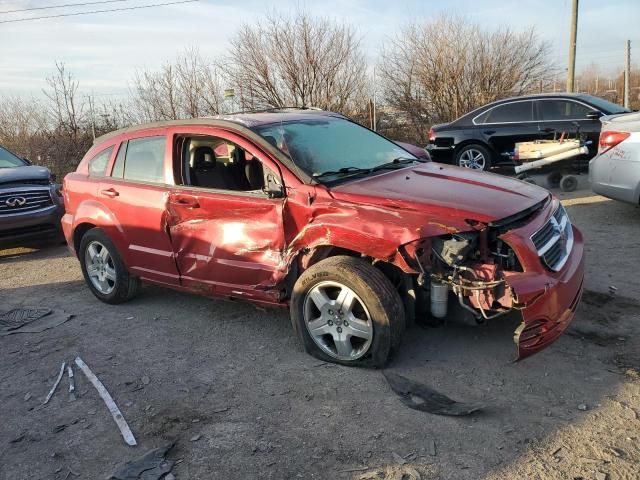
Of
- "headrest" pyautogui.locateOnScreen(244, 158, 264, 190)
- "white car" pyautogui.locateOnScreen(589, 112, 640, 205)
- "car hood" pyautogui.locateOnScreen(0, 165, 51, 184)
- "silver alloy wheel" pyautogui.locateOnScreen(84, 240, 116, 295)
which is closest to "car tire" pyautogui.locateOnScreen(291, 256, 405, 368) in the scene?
"headrest" pyautogui.locateOnScreen(244, 158, 264, 190)

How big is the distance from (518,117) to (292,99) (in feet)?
33.2

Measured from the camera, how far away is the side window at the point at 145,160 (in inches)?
193

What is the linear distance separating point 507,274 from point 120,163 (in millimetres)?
3833

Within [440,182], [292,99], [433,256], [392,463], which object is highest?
[292,99]

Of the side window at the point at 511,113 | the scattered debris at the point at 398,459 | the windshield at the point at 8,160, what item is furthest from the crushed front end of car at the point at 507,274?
the windshield at the point at 8,160

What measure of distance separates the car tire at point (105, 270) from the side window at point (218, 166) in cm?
128

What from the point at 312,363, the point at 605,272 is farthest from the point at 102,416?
the point at 605,272

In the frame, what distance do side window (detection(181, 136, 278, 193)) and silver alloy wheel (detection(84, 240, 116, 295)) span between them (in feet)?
4.61

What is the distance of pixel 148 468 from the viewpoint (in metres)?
2.90

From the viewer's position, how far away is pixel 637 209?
7676 mm

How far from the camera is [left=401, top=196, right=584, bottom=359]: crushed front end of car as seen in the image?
3.26 metres

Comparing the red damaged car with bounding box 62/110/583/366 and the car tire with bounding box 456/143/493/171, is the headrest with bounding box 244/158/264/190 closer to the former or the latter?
the red damaged car with bounding box 62/110/583/366

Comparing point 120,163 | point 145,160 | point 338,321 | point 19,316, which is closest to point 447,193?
point 338,321

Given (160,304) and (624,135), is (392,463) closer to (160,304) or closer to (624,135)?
(160,304)
